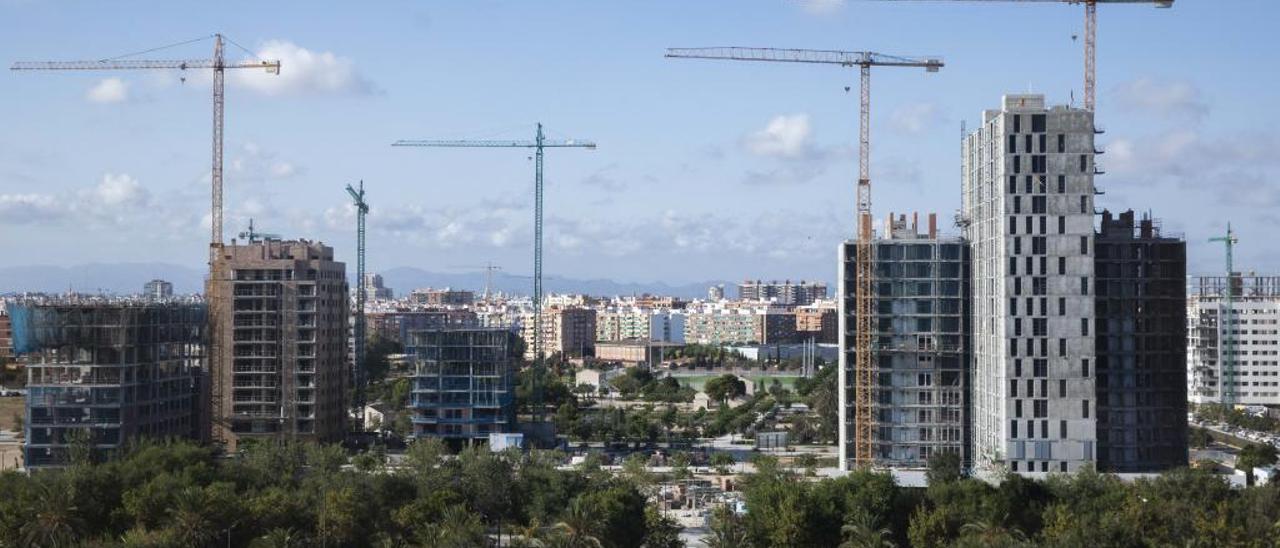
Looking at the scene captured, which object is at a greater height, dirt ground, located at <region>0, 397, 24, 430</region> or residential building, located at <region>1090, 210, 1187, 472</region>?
residential building, located at <region>1090, 210, 1187, 472</region>

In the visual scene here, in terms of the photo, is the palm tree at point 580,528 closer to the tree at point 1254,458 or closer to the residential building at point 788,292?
the tree at point 1254,458

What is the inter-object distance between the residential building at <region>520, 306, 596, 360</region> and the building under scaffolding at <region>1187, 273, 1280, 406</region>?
60.8 meters

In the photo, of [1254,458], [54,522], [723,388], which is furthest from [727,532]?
[723,388]

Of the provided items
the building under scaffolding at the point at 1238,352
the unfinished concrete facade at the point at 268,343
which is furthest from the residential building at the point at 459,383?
the building under scaffolding at the point at 1238,352

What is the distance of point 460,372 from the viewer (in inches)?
2263

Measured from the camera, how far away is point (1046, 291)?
43844 millimetres

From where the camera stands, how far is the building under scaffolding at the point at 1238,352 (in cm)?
8075

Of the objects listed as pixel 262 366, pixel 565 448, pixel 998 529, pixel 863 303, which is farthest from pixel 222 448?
pixel 998 529

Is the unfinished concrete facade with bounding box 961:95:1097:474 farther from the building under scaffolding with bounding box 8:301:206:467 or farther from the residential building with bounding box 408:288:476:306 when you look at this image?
the residential building with bounding box 408:288:476:306

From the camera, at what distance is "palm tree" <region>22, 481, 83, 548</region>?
106 ft

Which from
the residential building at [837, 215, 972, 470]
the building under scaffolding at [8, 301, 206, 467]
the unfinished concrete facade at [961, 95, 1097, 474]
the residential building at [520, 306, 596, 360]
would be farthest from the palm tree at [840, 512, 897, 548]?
the residential building at [520, 306, 596, 360]

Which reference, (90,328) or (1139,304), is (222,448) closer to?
(90,328)

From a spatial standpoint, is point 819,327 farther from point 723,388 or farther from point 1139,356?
point 1139,356

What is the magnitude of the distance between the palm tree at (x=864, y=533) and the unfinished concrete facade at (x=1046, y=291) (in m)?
10.2
